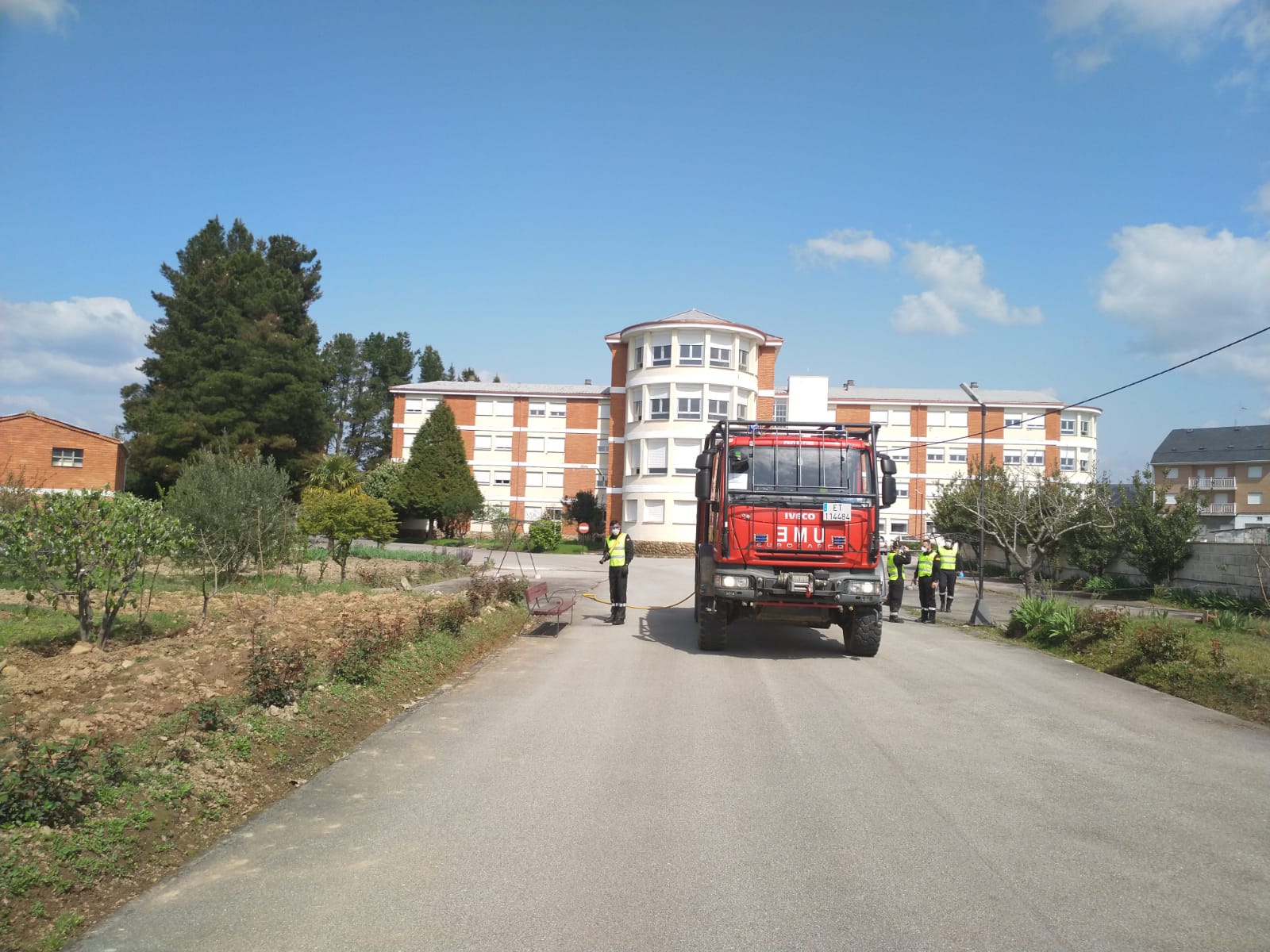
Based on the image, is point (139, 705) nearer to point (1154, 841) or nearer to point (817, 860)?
point (817, 860)

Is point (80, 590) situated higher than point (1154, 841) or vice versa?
point (80, 590)

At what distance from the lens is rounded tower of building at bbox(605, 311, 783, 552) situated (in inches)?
1972

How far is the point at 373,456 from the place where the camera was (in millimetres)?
79125

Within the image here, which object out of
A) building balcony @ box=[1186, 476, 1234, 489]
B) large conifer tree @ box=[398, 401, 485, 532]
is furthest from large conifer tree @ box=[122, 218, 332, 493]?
building balcony @ box=[1186, 476, 1234, 489]

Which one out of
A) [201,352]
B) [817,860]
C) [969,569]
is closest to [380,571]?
[817,860]

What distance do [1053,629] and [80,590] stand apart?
1394 cm

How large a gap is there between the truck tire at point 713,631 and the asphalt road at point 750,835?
3.33m

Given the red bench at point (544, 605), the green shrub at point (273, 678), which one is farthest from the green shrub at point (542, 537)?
the green shrub at point (273, 678)

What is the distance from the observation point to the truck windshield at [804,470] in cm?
1293

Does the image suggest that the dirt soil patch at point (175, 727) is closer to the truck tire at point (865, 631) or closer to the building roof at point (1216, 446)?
the truck tire at point (865, 631)

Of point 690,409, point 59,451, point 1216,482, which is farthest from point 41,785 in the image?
point 1216,482

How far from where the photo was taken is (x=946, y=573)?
20500 millimetres

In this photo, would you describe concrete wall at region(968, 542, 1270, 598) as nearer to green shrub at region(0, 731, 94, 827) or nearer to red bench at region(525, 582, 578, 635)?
red bench at region(525, 582, 578, 635)

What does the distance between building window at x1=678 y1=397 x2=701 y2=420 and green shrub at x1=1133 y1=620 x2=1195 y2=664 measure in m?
39.3
